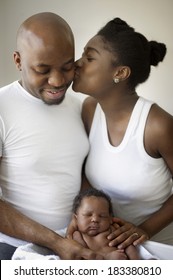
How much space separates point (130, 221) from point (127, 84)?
453 millimetres

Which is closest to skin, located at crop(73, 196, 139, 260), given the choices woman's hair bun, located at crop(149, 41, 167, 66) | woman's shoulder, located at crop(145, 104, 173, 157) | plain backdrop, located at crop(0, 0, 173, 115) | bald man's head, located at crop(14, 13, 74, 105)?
woman's shoulder, located at crop(145, 104, 173, 157)

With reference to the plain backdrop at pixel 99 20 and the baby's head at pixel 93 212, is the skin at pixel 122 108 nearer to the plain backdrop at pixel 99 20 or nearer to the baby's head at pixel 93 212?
the baby's head at pixel 93 212

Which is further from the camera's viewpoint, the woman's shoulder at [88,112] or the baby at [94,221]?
the woman's shoulder at [88,112]

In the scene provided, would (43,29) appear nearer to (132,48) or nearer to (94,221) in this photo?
(132,48)

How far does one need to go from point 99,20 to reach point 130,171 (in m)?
0.91

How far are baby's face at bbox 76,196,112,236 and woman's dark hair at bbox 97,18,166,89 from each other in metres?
0.39

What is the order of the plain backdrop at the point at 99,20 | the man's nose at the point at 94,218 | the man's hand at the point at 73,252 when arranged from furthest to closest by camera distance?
the plain backdrop at the point at 99,20
the man's nose at the point at 94,218
the man's hand at the point at 73,252

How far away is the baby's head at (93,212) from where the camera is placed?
109 cm

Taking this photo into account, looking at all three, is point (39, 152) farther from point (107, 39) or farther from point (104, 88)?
point (107, 39)

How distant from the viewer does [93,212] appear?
1105mm

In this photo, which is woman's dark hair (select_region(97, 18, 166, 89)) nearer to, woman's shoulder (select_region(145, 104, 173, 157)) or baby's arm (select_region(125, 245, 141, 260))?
woman's shoulder (select_region(145, 104, 173, 157))

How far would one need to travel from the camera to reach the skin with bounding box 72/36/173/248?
1104 mm

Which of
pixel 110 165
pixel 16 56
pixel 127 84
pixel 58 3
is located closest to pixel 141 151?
pixel 110 165

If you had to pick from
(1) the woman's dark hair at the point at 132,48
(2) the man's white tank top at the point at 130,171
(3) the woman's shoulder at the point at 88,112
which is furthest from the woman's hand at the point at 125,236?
(1) the woman's dark hair at the point at 132,48
